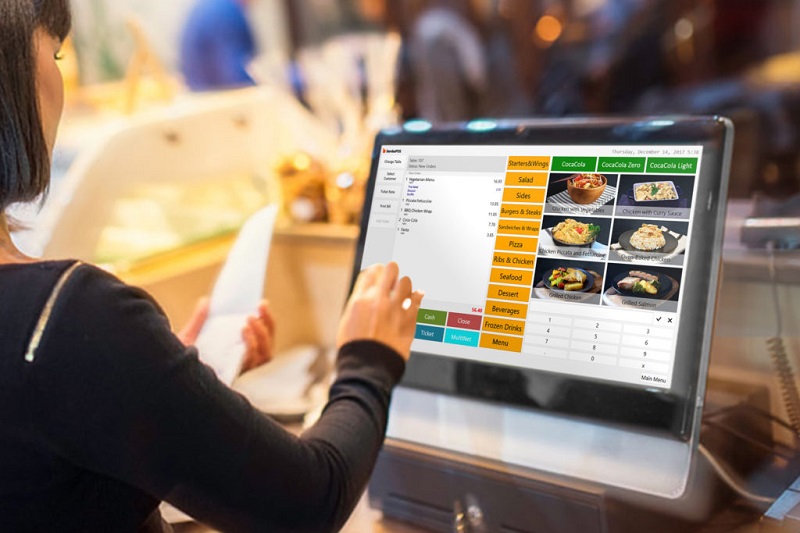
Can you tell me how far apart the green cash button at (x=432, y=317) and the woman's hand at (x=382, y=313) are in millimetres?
77

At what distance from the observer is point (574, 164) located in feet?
2.36

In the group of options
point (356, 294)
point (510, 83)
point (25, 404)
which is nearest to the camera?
point (25, 404)

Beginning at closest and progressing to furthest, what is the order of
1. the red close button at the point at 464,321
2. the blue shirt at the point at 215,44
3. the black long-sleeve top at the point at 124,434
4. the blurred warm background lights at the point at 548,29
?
the black long-sleeve top at the point at 124,434, the red close button at the point at 464,321, the blue shirt at the point at 215,44, the blurred warm background lights at the point at 548,29

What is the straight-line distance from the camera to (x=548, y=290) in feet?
2.30

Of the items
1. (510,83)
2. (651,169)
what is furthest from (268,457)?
(510,83)

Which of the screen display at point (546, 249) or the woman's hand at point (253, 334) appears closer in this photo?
the screen display at point (546, 249)

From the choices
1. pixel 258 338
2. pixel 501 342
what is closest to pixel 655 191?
pixel 501 342

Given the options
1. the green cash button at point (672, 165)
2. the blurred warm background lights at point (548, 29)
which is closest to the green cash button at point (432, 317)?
the green cash button at point (672, 165)

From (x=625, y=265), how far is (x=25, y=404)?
0.52m

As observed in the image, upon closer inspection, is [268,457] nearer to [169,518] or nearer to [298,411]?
[169,518]

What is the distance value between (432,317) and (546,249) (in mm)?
144

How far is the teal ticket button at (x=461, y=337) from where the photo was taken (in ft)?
2.43

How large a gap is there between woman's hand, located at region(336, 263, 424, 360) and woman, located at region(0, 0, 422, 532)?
0.09 feet

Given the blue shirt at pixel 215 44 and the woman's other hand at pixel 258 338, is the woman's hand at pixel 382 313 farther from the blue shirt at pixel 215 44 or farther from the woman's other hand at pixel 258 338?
the blue shirt at pixel 215 44
